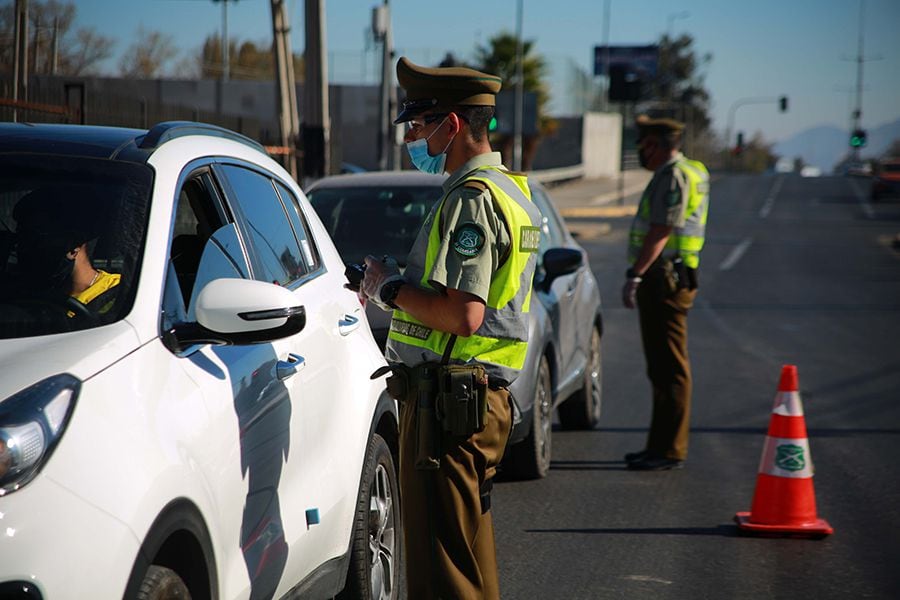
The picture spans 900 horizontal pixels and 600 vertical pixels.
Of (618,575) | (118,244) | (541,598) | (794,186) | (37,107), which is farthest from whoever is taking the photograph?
(794,186)

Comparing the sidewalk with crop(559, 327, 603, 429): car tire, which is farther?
the sidewalk

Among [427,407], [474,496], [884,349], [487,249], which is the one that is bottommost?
[884,349]

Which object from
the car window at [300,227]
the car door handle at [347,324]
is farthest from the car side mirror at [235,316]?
the car window at [300,227]

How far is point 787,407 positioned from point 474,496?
122 inches

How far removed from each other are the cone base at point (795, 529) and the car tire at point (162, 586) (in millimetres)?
3977

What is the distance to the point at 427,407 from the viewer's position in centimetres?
370

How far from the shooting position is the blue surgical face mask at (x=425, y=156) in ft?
12.5

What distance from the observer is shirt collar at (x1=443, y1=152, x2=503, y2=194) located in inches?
147

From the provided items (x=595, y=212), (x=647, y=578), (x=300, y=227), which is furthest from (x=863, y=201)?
(x=300, y=227)

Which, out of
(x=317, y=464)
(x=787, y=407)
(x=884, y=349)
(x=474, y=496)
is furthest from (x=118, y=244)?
(x=884, y=349)

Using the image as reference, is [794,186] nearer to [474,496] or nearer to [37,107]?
[37,107]

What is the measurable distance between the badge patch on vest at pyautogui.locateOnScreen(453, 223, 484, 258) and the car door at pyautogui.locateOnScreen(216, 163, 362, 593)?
50 centimetres

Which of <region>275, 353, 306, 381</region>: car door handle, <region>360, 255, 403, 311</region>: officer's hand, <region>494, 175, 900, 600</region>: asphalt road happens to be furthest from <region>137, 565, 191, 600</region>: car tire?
<region>494, 175, 900, 600</region>: asphalt road

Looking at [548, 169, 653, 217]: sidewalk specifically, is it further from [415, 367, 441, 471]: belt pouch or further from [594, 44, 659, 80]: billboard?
[415, 367, 441, 471]: belt pouch
